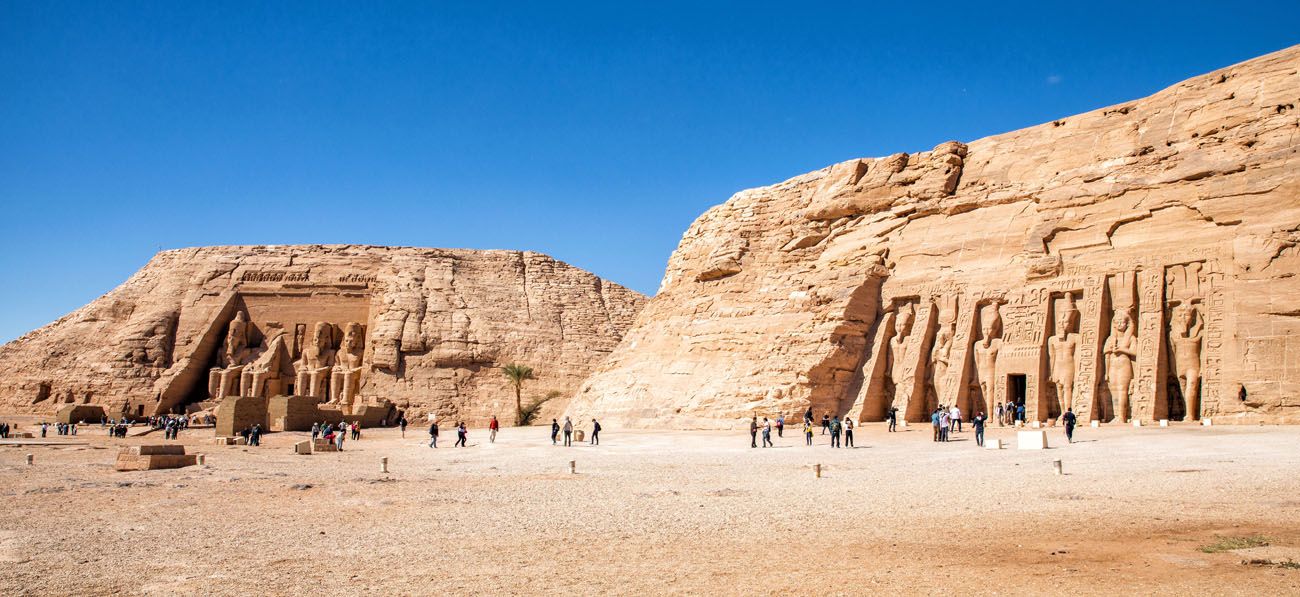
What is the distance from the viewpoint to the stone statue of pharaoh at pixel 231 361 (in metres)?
46.9

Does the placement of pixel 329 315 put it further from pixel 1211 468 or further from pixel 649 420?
pixel 1211 468

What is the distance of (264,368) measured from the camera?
47.2 m

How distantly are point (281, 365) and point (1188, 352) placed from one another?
3969 cm

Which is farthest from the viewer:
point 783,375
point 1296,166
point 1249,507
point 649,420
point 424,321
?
point 424,321

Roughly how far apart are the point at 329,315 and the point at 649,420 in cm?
2531

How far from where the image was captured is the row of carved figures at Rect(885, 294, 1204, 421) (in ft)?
73.6

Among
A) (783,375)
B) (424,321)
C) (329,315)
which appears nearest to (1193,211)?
(783,375)

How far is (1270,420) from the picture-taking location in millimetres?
20125

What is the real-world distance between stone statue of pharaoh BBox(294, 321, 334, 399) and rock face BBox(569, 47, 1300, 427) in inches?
693

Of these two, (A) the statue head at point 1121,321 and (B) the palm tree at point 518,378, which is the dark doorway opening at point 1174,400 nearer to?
(A) the statue head at point 1121,321

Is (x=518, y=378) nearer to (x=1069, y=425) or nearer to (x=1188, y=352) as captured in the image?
(x=1188, y=352)

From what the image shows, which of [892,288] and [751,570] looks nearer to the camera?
[751,570]

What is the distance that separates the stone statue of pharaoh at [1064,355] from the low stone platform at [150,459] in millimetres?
19074

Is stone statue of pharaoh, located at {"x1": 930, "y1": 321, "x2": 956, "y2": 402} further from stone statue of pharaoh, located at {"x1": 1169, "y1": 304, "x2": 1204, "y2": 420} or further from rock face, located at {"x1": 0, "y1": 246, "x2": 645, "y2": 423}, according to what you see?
rock face, located at {"x1": 0, "y1": 246, "x2": 645, "y2": 423}
